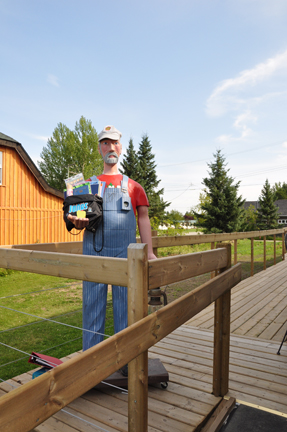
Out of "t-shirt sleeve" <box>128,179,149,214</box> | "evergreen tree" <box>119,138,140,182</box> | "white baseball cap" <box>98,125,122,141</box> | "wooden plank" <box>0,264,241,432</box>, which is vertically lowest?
"wooden plank" <box>0,264,241,432</box>

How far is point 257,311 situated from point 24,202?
394 inches

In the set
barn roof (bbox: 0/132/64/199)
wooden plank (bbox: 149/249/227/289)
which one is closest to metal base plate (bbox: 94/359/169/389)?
wooden plank (bbox: 149/249/227/289)

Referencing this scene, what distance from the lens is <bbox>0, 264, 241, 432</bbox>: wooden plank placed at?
28.1 inches

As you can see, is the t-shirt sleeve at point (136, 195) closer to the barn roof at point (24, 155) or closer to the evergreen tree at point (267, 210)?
the barn roof at point (24, 155)

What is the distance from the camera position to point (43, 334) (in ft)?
15.1

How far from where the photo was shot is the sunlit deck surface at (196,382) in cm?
188

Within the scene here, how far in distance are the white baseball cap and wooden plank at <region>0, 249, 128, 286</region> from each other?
1.22m

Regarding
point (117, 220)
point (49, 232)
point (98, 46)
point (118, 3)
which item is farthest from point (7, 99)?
point (117, 220)

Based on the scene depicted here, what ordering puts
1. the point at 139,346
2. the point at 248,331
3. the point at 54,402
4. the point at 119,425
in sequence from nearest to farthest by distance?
the point at 54,402, the point at 139,346, the point at 119,425, the point at 248,331

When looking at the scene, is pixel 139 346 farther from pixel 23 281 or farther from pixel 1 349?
pixel 23 281

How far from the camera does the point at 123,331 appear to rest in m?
1.10

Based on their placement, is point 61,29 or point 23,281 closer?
point 61,29

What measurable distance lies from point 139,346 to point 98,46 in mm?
8757

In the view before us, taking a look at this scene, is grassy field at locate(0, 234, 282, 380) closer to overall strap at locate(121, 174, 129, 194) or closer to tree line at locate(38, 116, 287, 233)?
overall strap at locate(121, 174, 129, 194)
